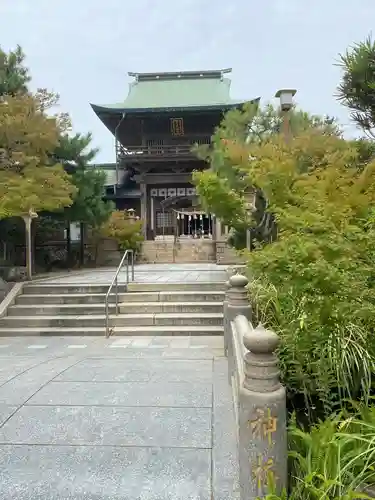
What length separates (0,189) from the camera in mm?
9211

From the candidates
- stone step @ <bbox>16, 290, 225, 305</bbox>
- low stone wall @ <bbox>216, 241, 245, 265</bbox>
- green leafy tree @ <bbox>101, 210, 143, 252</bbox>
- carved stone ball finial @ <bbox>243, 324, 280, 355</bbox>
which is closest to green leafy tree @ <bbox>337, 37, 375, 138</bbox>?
carved stone ball finial @ <bbox>243, 324, 280, 355</bbox>

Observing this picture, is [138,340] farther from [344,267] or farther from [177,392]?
[344,267]

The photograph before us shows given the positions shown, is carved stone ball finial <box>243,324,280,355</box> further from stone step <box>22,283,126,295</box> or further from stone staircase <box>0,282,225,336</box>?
stone step <box>22,283,126,295</box>

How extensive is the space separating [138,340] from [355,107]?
480cm

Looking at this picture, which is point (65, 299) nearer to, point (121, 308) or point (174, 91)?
point (121, 308)

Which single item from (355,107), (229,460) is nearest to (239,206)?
(355,107)

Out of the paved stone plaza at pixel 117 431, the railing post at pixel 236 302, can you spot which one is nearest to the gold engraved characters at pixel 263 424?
the paved stone plaza at pixel 117 431

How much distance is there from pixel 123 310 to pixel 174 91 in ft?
66.3

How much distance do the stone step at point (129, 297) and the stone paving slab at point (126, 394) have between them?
432 centimetres

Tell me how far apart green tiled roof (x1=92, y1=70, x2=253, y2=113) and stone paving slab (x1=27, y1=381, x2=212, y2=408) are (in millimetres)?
19323

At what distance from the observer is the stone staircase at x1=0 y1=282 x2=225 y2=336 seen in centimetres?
755

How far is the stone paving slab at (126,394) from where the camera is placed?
11.6 feet

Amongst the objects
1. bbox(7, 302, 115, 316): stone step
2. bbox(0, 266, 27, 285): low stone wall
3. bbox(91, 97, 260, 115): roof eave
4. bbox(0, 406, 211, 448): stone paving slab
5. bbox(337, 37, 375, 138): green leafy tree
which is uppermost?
bbox(91, 97, 260, 115): roof eave

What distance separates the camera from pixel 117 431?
2.96m
